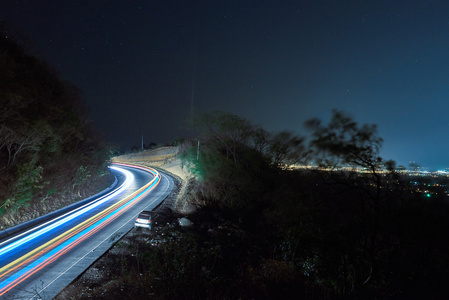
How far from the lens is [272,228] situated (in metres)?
17.6

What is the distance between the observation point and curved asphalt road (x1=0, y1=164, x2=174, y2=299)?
28.5 ft

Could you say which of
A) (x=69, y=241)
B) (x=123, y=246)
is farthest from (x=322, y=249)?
(x=69, y=241)

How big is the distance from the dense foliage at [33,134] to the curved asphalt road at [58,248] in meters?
2.47

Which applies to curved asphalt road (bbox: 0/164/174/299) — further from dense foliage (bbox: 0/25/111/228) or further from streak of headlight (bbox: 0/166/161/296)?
dense foliage (bbox: 0/25/111/228)

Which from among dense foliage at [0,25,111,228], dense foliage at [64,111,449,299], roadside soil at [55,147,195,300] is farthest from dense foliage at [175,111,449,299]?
dense foliage at [0,25,111,228]

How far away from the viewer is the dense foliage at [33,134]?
14438 mm

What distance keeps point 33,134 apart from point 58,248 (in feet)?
25.5

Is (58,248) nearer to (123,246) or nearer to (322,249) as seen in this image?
(123,246)

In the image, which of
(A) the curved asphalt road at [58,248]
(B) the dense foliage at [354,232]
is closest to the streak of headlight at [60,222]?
(A) the curved asphalt road at [58,248]

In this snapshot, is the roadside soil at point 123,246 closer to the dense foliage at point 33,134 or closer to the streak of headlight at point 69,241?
the streak of headlight at point 69,241

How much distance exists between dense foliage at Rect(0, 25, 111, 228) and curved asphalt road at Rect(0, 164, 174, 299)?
97.4 inches

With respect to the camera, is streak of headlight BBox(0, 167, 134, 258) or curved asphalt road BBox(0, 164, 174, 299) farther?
streak of headlight BBox(0, 167, 134, 258)

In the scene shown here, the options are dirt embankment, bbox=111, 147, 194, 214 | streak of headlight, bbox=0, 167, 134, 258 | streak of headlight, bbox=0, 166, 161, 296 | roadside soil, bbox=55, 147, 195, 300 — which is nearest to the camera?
roadside soil, bbox=55, 147, 195, 300

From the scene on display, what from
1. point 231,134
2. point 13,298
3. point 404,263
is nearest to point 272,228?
point 404,263
